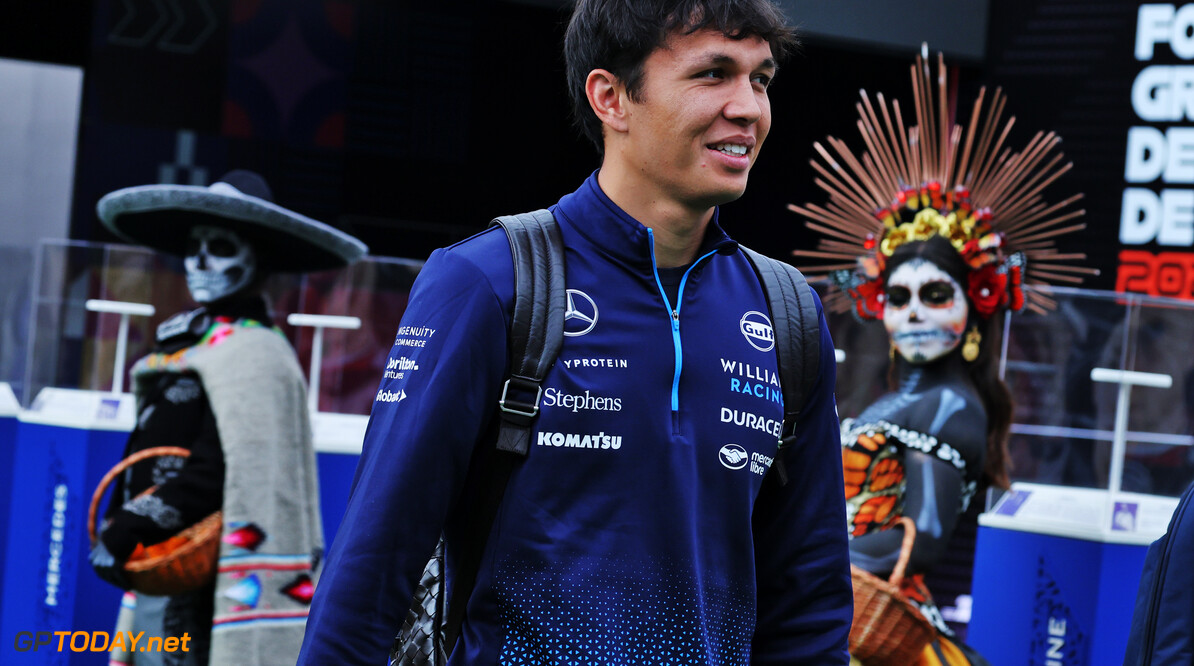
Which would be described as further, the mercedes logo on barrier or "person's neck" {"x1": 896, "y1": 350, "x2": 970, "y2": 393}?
"person's neck" {"x1": 896, "y1": 350, "x2": 970, "y2": 393}

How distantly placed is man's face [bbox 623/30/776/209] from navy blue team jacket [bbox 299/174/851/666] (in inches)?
3.3

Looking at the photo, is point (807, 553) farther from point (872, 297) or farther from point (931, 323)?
point (872, 297)

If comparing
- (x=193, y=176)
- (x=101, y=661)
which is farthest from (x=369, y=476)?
(x=193, y=176)

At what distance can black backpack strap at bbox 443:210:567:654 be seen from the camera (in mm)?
1490

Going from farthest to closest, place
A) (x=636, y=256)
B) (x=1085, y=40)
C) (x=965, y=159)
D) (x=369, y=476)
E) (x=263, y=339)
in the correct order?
(x=1085, y=40) → (x=965, y=159) → (x=263, y=339) → (x=636, y=256) → (x=369, y=476)

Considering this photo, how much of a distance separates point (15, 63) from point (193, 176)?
1211mm

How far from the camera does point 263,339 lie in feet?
11.9

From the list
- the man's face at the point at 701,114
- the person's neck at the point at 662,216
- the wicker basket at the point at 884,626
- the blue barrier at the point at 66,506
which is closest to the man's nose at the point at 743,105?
the man's face at the point at 701,114

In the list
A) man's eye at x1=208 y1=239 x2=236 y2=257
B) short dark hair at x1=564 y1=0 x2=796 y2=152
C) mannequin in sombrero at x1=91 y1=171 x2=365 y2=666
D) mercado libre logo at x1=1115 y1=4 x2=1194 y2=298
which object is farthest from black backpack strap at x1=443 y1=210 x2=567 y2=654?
mercado libre logo at x1=1115 y1=4 x2=1194 y2=298

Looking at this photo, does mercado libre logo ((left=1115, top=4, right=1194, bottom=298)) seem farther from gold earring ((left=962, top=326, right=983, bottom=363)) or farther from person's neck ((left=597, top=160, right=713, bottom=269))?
person's neck ((left=597, top=160, right=713, bottom=269))

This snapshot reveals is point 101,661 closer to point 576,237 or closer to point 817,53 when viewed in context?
point 576,237

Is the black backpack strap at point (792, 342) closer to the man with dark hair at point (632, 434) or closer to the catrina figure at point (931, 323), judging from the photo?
the man with dark hair at point (632, 434)

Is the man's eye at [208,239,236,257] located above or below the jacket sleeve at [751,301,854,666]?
above

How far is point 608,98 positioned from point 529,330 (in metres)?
0.34
